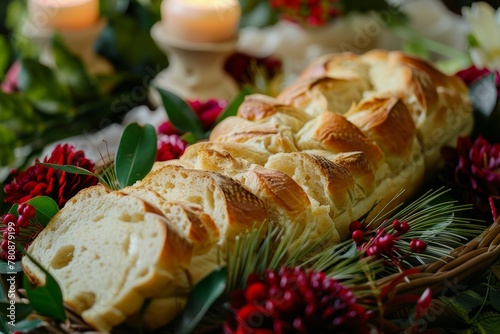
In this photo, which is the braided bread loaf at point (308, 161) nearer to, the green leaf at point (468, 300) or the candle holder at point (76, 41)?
the green leaf at point (468, 300)

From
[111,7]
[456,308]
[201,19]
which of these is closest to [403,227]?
[456,308]

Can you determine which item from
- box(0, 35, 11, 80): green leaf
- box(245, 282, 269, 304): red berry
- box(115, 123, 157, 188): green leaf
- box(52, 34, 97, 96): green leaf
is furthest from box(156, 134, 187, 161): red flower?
box(0, 35, 11, 80): green leaf

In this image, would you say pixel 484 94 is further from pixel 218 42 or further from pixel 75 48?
pixel 75 48

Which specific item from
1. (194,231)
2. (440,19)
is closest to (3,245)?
(194,231)

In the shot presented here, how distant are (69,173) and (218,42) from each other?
641mm

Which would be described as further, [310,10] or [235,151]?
[310,10]

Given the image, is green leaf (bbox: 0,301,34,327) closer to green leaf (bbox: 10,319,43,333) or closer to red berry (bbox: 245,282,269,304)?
green leaf (bbox: 10,319,43,333)

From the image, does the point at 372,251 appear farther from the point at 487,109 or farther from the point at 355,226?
the point at 487,109

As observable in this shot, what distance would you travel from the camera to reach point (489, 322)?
2.65 ft

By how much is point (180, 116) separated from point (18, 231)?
402mm

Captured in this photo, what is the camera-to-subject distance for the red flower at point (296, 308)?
596 mm

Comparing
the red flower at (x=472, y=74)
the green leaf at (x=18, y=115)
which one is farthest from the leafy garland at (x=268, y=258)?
the green leaf at (x=18, y=115)

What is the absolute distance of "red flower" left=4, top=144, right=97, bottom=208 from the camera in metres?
0.85

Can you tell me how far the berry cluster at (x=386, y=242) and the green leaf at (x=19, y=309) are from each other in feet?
1.18
